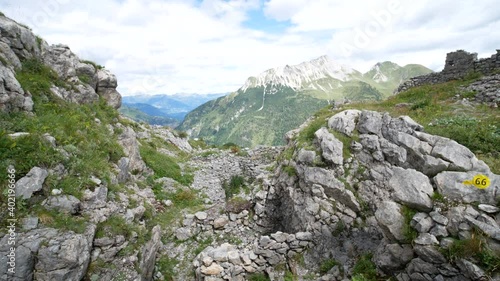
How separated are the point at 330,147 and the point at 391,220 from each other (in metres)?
5.69

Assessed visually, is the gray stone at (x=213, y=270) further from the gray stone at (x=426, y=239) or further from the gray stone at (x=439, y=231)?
the gray stone at (x=439, y=231)

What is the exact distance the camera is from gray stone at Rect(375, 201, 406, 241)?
26.4ft

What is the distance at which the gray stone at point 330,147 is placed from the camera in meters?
13.0

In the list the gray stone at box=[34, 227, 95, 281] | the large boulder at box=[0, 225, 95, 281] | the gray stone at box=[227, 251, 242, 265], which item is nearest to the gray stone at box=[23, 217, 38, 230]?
the large boulder at box=[0, 225, 95, 281]

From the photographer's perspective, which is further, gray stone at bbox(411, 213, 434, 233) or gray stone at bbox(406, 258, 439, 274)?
gray stone at bbox(411, 213, 434, 233)

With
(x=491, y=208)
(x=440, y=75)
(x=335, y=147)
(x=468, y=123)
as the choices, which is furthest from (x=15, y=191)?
(x=440, y=75)

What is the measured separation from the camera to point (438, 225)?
290 inches

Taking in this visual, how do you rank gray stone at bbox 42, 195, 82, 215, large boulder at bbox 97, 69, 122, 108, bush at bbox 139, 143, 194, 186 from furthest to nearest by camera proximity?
1. large boulder at bbox 97, 69, 122, 108
2. bush at bbox 139, 143, 194, 186
3. gray stone at bbox 42, 195, 82, 215

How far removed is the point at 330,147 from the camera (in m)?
13.4

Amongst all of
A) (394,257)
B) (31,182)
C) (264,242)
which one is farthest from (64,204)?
(394,257)

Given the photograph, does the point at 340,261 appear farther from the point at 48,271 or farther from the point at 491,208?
the point at 48,271

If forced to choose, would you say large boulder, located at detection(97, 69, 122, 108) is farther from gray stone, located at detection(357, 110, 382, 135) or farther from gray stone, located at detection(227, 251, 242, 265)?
gray stone, located at detection(357, 110, 382, 135)

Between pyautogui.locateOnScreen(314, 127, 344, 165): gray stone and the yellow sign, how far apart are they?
5694 millimetres

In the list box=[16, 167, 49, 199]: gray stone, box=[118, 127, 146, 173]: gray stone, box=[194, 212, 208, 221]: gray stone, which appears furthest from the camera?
box=[118, 127, 146, 173]: gray stone
